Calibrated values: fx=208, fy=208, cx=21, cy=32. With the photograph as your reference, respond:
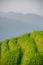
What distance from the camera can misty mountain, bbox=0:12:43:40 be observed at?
3.58 metres

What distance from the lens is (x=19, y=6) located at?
3.64 m

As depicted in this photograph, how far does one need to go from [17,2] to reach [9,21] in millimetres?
368

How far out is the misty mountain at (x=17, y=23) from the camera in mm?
3578

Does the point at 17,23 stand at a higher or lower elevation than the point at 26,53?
higher

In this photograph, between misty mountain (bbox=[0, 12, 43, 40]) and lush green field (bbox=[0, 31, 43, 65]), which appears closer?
lush green field (bbox=[0, 31, 43, 65])

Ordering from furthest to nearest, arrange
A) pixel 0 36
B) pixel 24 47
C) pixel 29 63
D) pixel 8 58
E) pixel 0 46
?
pixel 0 36
pixel 0 46
pixel 24 47
pixel 8 58
pixel 29 63

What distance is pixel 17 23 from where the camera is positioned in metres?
3.70

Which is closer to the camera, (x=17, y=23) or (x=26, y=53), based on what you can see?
(x=26, y=53)

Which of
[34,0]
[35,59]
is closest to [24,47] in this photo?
[35,59]

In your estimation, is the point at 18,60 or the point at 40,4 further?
the point at 40,4

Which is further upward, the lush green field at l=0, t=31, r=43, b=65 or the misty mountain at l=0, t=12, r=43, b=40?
the misty mountain at l=0, t=12, r=43, b=40

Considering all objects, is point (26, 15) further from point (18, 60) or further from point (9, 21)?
point (18, 60)

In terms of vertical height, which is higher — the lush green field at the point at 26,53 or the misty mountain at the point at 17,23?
the misty mountain at the point at 17,23

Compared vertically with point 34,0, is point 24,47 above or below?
below
